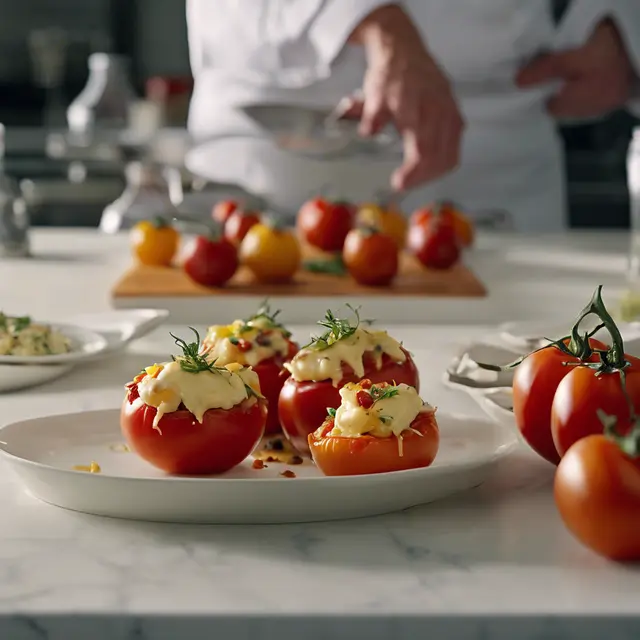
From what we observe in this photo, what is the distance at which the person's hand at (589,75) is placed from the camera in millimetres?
2428

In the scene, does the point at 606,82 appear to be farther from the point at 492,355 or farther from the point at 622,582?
the point at 622,582

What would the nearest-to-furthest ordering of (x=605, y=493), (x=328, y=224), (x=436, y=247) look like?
(x=605, y=493)
(x=436, y=247)
(x=328, y=224)

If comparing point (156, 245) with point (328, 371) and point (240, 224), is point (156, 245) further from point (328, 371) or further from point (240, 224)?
point (328, 371)

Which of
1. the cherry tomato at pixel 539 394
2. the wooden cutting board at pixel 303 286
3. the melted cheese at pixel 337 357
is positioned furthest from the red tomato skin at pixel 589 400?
the wooden cutting board at pixel 303 286

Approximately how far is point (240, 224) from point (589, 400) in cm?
129

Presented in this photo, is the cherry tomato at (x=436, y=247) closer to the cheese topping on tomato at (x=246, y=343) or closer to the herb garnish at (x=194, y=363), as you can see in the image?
the cheese topping on tomato at (x=246, y=343)

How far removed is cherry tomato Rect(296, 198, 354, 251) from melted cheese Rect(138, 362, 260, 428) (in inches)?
47.5

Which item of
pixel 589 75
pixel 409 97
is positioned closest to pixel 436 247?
pixel 409 97

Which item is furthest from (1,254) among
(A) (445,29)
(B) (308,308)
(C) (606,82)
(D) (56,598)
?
(D) (56,598)

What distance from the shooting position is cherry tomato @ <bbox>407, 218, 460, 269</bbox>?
175 centimetres

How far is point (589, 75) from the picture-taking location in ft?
8.00

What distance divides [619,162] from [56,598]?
3304 millimetres

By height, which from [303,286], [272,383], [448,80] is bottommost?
[303,286]

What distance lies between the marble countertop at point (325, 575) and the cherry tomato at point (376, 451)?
0.03 meters
